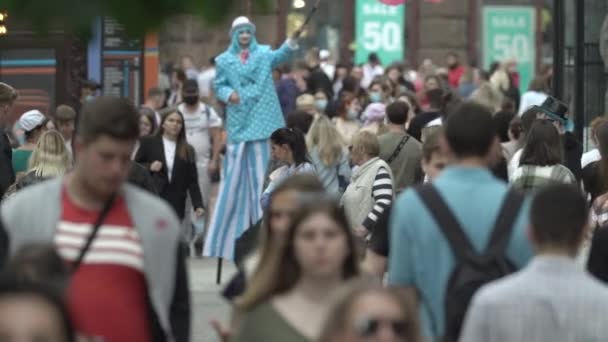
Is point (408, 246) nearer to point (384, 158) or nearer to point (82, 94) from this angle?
point (384, 158)

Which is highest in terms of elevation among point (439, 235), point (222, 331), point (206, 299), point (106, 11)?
point (106, 11)

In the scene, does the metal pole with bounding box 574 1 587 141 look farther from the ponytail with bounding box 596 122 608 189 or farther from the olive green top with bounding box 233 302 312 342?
the olive green top with bounding box 233 302 312 342

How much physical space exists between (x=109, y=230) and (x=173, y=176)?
11.0 meters

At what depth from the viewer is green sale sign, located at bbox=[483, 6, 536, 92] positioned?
3694 centimetres

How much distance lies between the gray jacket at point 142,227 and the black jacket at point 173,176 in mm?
10678

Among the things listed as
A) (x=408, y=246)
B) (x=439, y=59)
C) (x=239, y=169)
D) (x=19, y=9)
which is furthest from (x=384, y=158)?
(x=439, y=59)

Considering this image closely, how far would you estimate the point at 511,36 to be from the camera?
37.4m

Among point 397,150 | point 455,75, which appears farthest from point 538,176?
point 455,75

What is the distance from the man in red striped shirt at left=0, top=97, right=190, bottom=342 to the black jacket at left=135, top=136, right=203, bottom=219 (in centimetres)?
1070

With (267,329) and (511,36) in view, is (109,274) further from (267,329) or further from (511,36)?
(511,36)

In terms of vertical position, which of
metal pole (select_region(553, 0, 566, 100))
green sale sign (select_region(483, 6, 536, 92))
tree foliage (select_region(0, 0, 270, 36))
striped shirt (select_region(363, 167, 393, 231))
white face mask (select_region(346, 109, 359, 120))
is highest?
green sale sign (select_region(483, 6, 536, 92))

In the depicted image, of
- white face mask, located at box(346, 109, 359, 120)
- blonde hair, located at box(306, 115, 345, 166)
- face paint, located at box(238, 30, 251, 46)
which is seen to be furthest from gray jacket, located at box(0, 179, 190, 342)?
white face mask, located at box(346, 109, 359, 120)

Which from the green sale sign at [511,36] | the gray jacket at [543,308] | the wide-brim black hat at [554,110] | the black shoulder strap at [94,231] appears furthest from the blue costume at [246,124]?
the green sale sign at [511,36]

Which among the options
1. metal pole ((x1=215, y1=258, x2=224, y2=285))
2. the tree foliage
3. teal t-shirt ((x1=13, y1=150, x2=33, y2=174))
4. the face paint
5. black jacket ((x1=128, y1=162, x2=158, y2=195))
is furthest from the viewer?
metal pole ((x1=215, y1=258, x2=224, y2=285))
